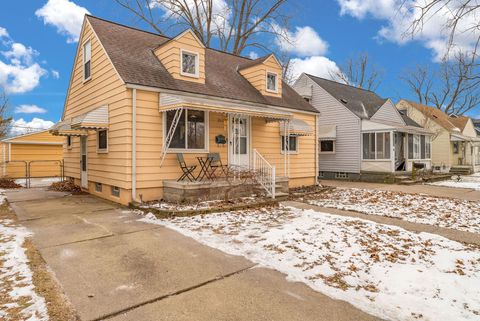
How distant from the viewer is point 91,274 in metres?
3.74

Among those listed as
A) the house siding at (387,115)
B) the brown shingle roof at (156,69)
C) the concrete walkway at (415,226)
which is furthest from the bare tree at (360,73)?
the concrete walkway at (415,226)

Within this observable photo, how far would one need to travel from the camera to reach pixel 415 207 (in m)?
8.74

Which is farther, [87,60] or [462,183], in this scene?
[462,183]

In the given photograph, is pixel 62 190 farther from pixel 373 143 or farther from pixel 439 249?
pixel 373 143

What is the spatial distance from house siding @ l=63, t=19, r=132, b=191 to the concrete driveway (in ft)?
9.40

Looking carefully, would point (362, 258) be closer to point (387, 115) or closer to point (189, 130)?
point (189, 130)

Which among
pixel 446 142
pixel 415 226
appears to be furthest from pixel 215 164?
pixel 446 142

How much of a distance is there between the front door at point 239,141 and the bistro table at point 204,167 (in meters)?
1.07

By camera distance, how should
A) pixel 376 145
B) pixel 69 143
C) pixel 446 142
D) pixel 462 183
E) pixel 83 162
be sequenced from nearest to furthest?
pixel 83 162 < pixel 69 143 < pixel 462 183 < pixel 376 145 < pixel 446 142

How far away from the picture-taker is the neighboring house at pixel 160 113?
8.21 meters

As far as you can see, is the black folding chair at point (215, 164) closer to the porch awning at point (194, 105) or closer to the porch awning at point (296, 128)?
the porch awning at point (194, 105)

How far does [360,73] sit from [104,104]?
3181 cm

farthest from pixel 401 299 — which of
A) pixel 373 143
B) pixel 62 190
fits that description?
pixel 373 143

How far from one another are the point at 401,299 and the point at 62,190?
12.2 meters
